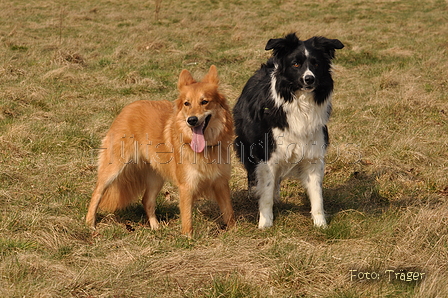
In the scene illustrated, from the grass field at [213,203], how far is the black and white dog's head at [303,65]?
1290 millimetres

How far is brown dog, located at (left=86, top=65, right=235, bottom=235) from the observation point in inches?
164

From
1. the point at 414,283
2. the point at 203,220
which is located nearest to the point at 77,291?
the point at 203,220

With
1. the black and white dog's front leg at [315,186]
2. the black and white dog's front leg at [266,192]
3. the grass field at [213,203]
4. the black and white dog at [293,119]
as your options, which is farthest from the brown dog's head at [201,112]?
the black and white dog's front leg at [315,186]

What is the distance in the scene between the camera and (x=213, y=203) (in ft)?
16.9

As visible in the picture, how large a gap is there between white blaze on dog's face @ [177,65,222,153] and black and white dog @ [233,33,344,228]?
0.61 metres

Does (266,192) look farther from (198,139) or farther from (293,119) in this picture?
(198,139)

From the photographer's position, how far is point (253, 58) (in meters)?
11.6

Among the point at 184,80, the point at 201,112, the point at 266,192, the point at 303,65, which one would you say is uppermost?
the point at 303,65

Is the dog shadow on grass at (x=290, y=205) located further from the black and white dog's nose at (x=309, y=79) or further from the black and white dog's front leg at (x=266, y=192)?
the black and white dog's nose at (x=309, y=79)

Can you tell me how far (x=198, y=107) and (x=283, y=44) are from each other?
1030mm

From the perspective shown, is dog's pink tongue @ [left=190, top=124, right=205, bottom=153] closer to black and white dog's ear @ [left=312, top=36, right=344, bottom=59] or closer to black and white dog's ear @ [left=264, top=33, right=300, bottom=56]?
black and white dog's ear @ [left=264, top=33, right=300, bottom=56]

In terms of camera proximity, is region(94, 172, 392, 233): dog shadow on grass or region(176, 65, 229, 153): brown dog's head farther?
region(94, 172, 392, 233): dog shadow on grass

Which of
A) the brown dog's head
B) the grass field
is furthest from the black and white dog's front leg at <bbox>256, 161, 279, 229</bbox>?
the brown dog's head

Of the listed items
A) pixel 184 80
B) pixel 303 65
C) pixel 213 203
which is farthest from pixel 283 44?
pixel 213 203
